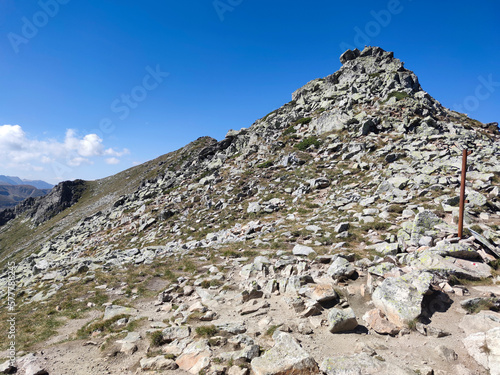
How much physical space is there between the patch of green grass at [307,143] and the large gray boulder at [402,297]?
30.0m

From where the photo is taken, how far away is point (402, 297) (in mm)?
7809

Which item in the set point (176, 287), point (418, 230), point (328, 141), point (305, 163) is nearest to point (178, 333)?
point (176, 287)

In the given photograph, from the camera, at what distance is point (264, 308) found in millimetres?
9328

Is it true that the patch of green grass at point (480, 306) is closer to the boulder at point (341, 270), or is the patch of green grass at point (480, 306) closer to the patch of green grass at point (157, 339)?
the boulder at point (341, 270)

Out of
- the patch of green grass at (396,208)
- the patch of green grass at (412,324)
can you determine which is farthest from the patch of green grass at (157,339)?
the patch of green grass at (396,208)

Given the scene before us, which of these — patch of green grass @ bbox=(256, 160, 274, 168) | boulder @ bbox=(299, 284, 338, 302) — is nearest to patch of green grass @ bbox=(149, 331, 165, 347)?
boulder @ bbox=(299, 284, 338, 302)

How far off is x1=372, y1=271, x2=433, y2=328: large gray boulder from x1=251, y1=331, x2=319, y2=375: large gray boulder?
3368 millimetres

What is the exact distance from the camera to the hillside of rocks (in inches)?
265

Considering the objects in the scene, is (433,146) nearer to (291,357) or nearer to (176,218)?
(291,357)

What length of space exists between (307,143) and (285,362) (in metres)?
34.6

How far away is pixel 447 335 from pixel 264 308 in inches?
224

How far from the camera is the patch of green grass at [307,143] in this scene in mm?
36969

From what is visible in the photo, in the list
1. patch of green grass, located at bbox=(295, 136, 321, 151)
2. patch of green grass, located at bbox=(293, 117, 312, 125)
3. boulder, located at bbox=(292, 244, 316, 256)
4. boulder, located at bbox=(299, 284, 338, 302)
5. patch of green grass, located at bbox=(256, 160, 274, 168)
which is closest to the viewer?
boulder, located at bbox=(299, 284, 338, 302)

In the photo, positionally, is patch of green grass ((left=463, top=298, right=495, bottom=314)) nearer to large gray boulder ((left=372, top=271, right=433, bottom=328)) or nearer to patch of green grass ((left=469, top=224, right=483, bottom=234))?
large gray boulder ((left=372, top=271, right=433, bottom=328))
